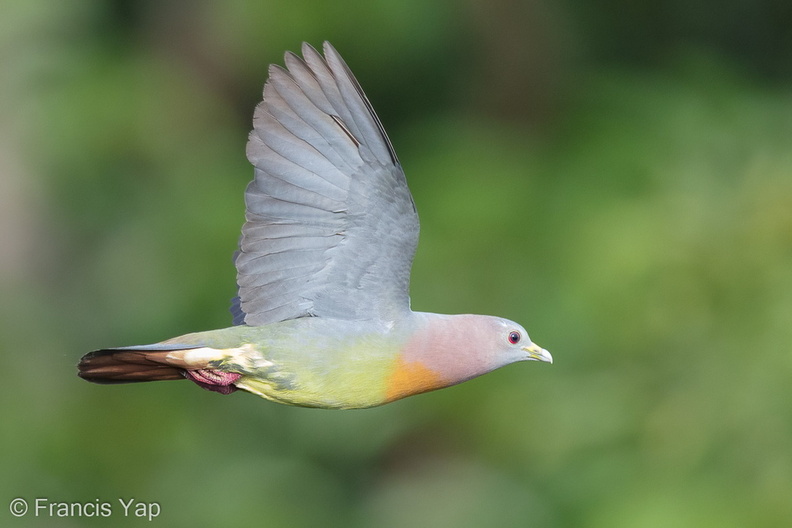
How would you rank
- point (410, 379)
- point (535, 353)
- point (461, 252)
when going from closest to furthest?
point (410, 379) < point (535, 353) < point (461, 252)

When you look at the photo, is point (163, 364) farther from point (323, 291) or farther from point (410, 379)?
point (410, 379)

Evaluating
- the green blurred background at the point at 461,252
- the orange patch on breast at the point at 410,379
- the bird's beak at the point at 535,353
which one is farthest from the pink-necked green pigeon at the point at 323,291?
the green blurred background at the point at 461,252

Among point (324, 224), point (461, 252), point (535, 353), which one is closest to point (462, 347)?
point (535, 353)

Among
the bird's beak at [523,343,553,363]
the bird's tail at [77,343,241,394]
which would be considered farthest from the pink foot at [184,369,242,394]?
the bird's beak at [523,343,553,363]

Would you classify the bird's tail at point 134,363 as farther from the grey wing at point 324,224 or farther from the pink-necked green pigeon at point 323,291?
the grey wing at point 324,224

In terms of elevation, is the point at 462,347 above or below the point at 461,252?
below

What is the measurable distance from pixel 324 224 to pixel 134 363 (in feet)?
2.42

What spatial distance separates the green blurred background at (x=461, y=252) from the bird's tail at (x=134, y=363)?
10.5 ft

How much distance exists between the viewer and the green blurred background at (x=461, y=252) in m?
6.66

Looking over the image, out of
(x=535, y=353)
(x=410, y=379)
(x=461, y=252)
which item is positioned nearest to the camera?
(x=410, y=379)

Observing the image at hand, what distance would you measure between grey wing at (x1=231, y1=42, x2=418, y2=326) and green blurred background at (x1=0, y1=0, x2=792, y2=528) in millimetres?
3119

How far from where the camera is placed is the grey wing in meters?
3.53

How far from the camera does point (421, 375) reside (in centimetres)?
357

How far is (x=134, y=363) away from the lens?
11.9ft
